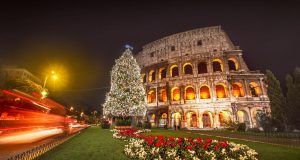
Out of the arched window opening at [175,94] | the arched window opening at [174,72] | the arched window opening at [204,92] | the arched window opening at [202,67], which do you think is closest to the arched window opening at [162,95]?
the arched window opening at [175,94]

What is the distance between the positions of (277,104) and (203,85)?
12.4 metres

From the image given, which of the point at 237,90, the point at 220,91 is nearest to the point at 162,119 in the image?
the point at 220,91

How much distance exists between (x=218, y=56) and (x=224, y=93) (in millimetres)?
7360

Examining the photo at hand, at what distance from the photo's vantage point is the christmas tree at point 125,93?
25656 mm

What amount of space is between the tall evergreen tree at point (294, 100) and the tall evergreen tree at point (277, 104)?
2.05 ft

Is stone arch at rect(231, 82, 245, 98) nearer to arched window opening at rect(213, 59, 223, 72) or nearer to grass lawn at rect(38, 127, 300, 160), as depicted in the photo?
arched window opening at rect(213, 59, 223, 72)

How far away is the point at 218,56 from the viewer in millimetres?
33875

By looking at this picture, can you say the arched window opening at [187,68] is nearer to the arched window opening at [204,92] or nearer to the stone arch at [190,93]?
the stone arch at [190,93]

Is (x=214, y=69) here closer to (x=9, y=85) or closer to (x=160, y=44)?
(x=160, y=44)

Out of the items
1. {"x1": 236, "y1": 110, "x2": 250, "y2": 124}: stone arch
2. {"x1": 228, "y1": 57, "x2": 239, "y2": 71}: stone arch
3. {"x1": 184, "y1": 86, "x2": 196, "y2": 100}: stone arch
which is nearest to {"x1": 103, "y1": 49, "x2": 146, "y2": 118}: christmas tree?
{"x1": 184, "y1": 86, "x2": 196, "y2": 100}: stone arch

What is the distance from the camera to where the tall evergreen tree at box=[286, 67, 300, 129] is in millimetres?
21391

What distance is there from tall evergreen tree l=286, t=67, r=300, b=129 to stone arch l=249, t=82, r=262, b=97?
27.7 feet

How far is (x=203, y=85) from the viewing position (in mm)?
33156

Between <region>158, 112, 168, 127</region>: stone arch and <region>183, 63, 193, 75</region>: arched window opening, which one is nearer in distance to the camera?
<region>158, 112, 168, 127</region>: stone arch
